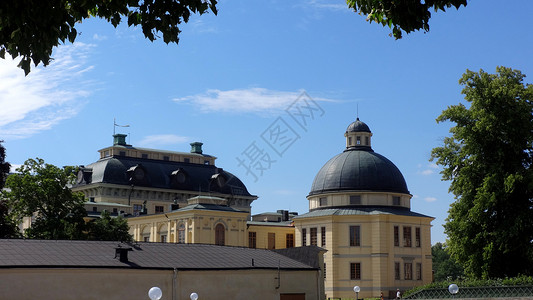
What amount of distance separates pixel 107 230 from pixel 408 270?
3213 cm

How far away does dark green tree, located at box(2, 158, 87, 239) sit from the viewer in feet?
219

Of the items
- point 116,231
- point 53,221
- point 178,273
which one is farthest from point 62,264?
point 116,231

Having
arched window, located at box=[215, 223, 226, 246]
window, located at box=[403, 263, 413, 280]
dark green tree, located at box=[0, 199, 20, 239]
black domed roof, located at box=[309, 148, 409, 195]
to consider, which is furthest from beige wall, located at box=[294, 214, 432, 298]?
dark green tree, located at box=[0, 199, 20, 239]

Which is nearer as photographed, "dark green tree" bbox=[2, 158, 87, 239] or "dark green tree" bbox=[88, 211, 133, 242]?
"dark green tree" bbox=[2, 158, 87, 239]

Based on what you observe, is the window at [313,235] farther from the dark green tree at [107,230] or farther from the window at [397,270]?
the dark green tree at [107,230]

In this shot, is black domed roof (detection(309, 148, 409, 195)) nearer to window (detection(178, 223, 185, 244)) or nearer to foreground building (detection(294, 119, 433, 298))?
foreground building (detection(294, 119, 433, 298))

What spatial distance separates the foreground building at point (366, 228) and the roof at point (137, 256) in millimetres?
34059

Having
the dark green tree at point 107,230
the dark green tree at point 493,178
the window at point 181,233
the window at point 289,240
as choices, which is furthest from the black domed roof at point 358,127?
the dark green tree at point 493,178

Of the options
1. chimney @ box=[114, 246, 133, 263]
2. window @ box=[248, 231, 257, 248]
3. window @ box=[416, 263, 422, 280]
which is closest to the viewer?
chimney @ box=[114, 246, 133, 263]

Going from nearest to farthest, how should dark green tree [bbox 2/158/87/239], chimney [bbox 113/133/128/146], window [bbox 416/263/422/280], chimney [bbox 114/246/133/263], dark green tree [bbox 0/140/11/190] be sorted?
chimney [bbox 114/246/133/263] → dark green tree [bbox 0/140/11/190] → dark green tree [bbox 2/158/87/239] → window [bbox 416/263/422/280] → chimney [bbox 113/133/128/146]

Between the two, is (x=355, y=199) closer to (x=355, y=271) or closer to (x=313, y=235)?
(x=313, y=235)

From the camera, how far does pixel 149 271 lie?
35.6 meters

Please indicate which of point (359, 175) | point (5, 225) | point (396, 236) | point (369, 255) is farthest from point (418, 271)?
point (5, 225)

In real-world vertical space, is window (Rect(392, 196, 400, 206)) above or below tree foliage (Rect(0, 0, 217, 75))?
above
